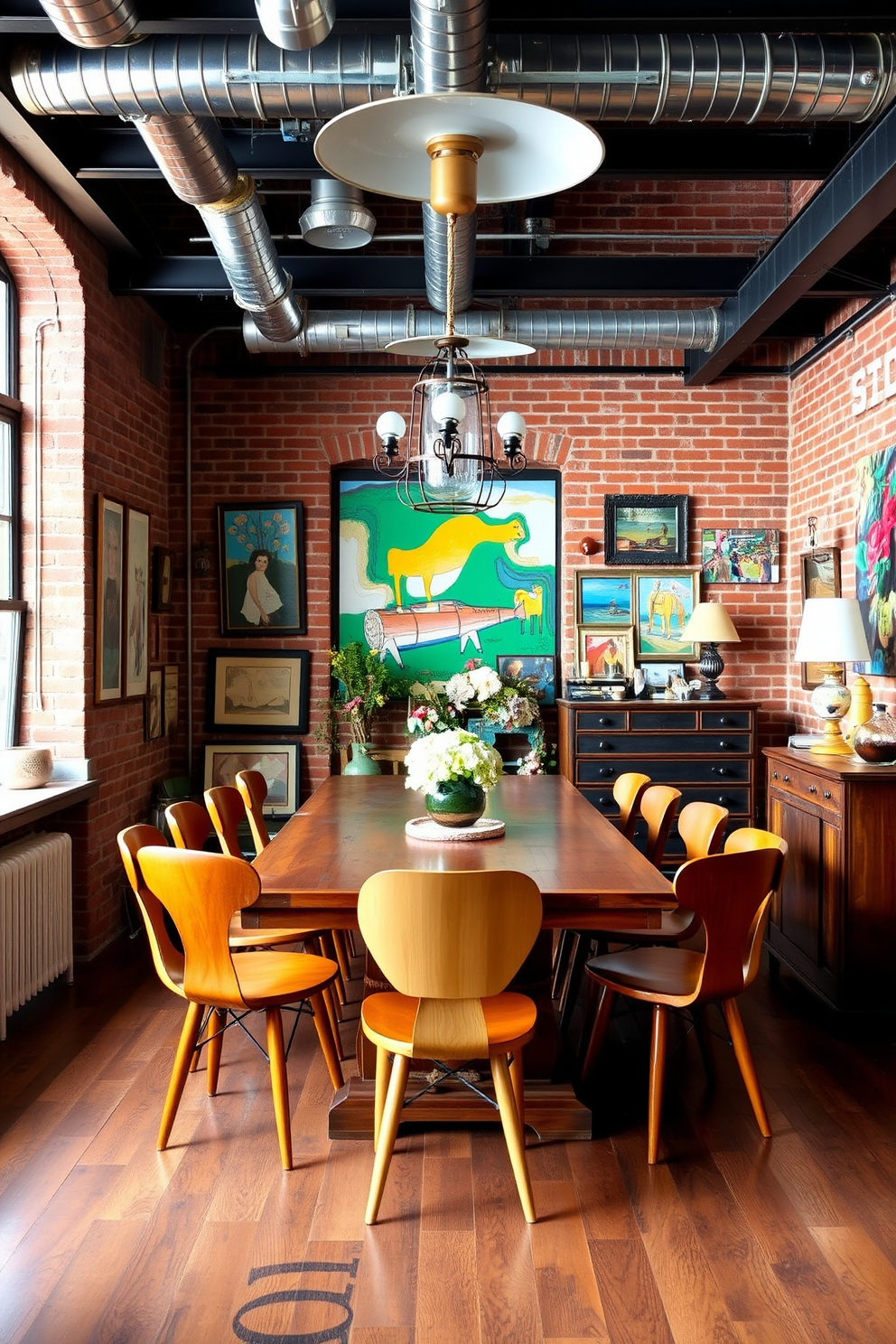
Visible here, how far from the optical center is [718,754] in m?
6.04

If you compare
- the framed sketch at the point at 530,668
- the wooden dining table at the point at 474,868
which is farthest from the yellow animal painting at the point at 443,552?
the wooden dining table at the point at 474,868

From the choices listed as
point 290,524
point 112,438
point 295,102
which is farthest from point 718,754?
point 295,102

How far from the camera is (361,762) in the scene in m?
6.20

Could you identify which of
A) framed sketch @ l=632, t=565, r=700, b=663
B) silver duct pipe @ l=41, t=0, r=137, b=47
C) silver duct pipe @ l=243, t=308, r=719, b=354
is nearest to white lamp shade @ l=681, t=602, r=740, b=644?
framed sketch @ l=632, t=565, r=700, b=663

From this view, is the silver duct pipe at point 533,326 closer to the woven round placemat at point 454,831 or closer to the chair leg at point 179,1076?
the woven round placemat at point 454,831

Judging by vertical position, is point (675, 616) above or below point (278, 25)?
below

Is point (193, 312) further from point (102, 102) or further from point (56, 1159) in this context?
point (56, 1159)

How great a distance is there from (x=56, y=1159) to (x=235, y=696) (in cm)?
379

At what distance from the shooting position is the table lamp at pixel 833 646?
15.1 ft

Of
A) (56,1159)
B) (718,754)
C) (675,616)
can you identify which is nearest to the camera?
(56,1159)

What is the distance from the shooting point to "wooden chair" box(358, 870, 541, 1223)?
2.62 metres

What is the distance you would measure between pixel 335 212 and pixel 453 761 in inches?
98.0

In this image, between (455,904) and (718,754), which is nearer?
(455,904)

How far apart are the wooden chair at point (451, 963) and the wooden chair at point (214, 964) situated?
1.16 feet
